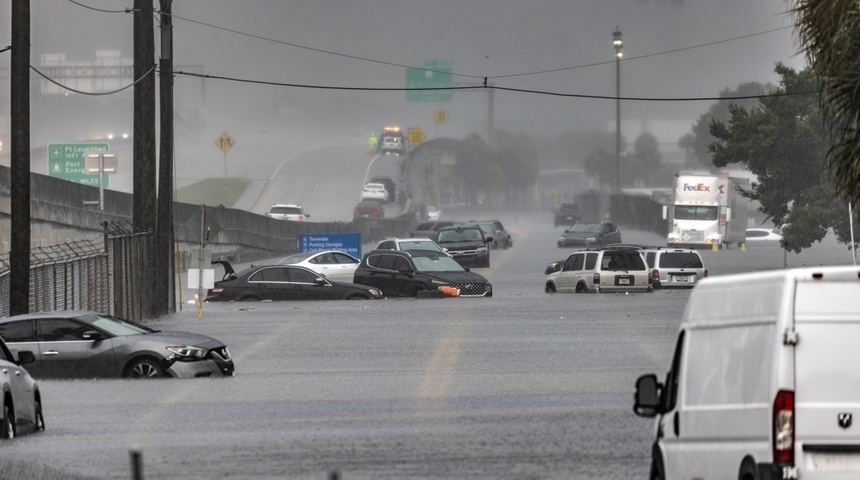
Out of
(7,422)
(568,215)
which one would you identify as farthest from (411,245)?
(568,215)

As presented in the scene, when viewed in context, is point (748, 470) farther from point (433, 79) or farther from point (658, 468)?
point (433, 79)

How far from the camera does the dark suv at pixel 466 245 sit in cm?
5906

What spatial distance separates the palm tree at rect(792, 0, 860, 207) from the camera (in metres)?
14.5

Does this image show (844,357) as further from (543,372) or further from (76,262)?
(76,262)

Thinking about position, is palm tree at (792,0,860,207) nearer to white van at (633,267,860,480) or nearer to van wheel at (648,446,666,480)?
van wheel at (648,446,666,480)

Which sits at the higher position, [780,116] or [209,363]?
[780,116]

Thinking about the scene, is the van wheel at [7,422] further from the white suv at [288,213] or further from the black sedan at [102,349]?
the white suv at [288,213]

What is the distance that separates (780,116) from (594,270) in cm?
2384

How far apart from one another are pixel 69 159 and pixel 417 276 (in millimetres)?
42040

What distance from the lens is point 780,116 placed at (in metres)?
64.1

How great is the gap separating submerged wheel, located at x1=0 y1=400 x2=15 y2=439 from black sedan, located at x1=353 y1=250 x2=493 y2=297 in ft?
86.1

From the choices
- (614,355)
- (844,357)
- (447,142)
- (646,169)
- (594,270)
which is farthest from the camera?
(646,169)

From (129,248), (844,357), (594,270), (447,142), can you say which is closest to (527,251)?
(594,270)

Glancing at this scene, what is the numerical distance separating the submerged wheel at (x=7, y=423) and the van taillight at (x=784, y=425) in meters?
9.87
